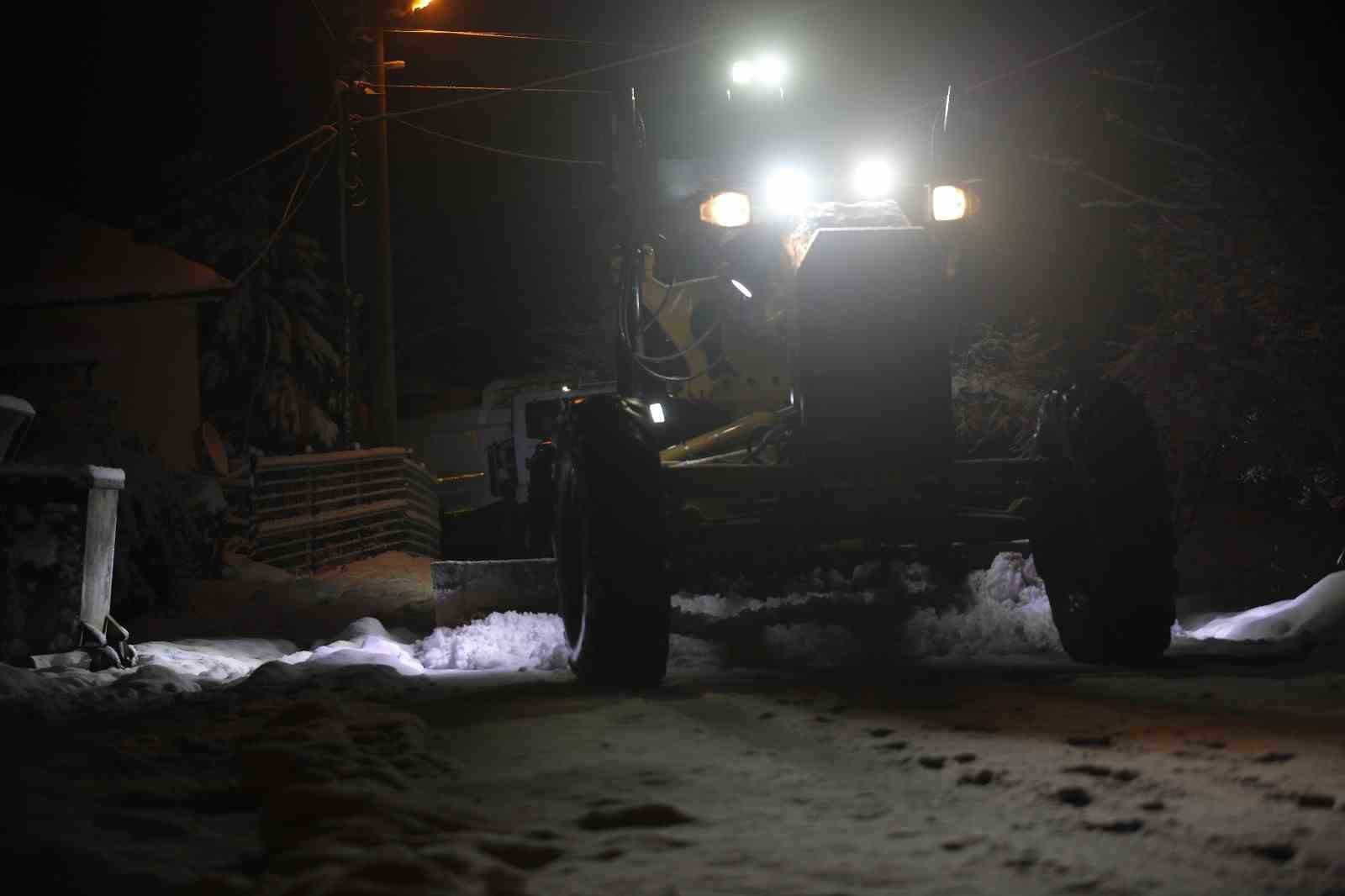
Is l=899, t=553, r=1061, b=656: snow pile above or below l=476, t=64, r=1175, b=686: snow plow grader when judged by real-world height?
below

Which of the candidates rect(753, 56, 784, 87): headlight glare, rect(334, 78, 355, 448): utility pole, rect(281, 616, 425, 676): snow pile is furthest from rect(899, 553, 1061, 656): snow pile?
rect(334, 78, 355, 448): utility pole

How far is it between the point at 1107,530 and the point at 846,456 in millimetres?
1471

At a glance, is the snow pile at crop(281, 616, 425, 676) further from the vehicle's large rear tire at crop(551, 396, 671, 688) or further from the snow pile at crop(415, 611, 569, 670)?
the vehicle's large rear tire at crop(551, 396, 671, 688)

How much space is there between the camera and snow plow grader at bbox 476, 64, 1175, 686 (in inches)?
260

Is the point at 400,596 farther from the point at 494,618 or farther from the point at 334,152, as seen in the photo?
the point at 334,152

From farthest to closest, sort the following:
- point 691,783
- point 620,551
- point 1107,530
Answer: point 1107,530 → point 620,551 → point 691,783

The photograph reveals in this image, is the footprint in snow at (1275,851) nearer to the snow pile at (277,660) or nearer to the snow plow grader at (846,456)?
the snow plow grader at (846,456)

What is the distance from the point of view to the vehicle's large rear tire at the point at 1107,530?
7145mm

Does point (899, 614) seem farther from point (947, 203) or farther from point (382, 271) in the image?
point (382, 271)

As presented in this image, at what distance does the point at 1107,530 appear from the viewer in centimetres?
718

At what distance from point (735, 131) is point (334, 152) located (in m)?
14.5

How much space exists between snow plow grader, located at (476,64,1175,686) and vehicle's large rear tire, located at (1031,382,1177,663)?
0.01 m

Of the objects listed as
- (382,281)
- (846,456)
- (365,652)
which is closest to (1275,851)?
(846,456)

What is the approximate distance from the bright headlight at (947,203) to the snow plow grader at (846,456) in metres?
0.01
